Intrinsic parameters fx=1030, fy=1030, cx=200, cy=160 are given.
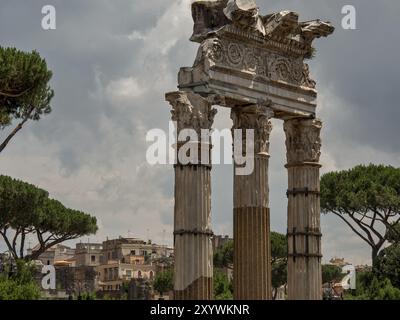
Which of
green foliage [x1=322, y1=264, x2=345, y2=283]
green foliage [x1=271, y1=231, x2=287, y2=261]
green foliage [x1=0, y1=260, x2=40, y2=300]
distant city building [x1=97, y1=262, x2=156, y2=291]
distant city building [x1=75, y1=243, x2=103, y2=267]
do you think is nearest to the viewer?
green foliage [x1=0, y1=260, x2=40, y2=300]

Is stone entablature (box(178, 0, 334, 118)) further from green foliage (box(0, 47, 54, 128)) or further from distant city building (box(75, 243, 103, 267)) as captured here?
distant city building (box(75, 243, 103, 267))

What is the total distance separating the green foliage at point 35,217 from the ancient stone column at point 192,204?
28.7 metres

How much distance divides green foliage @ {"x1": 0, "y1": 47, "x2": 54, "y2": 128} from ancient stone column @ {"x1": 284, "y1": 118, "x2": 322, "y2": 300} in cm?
1223

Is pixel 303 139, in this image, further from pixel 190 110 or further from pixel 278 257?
pixel 278 257

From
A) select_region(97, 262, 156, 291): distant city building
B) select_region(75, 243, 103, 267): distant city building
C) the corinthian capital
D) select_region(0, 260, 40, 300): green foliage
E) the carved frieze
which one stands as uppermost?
select_region(75, 243, 103, 267): distant city building

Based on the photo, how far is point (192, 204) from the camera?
2422 centimetres

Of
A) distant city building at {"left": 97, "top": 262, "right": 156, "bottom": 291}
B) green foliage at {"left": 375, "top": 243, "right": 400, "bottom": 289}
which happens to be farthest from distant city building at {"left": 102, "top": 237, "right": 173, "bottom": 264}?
green foliage at {"left": 375, "top": 243, "right": 400, "bottom": 289}

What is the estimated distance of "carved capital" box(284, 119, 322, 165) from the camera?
92.0ft

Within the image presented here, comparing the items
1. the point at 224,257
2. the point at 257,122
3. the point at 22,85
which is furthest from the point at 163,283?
the point at 257,122

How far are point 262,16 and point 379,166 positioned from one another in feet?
111

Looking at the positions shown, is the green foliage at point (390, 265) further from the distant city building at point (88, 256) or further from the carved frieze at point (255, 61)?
the distant city building at point (88, 256)

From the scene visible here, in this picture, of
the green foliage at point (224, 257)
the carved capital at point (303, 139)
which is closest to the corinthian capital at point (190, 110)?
the carved capital at point (303, 139)
